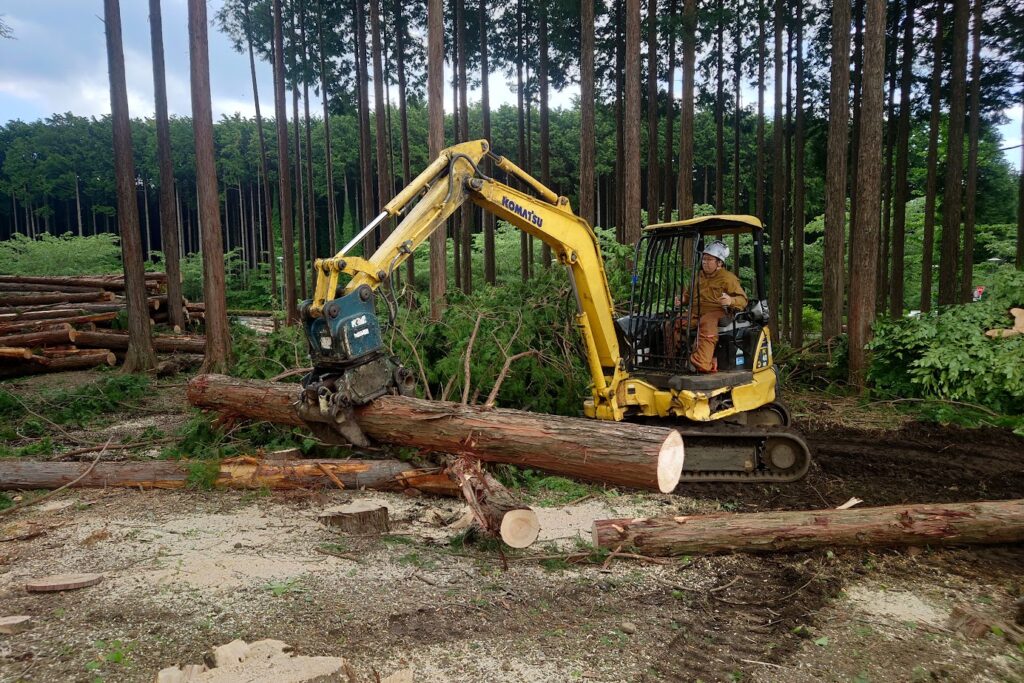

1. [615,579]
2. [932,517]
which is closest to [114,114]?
[615,579]

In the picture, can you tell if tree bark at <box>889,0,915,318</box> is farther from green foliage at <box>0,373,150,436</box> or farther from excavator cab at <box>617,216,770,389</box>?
green foliage at <box>0,373,150,436</box>

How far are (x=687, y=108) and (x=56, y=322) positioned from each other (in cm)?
1547

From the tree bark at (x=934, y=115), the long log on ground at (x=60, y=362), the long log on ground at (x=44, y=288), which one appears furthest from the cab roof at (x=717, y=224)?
the long log on ground at (x=44, y=288)

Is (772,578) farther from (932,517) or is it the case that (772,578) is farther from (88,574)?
(88,574)

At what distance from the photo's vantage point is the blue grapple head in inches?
Answer: 220

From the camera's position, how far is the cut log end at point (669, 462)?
208 inches

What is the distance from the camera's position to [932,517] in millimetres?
4969

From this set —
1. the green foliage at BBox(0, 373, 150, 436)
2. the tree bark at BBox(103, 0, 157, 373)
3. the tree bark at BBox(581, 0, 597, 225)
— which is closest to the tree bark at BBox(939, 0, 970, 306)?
the tree bark at BBox(581, 0, 597, 225)

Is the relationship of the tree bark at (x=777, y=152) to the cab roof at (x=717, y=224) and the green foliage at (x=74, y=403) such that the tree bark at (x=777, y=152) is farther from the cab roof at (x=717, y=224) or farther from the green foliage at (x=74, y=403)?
→ the green foliage at (x=74, y=403)

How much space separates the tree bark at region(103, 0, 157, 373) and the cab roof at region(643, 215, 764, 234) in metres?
11.5

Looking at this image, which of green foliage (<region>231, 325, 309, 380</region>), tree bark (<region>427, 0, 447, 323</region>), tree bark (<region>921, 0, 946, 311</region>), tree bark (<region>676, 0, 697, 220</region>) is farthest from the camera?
tree bark (<region>921, 0, 946, 311</region>)

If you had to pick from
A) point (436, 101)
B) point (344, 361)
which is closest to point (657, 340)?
point (344, 361)

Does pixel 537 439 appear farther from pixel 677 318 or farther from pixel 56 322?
pixel 56 322

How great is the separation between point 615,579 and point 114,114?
14637mm
